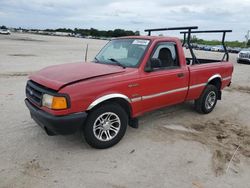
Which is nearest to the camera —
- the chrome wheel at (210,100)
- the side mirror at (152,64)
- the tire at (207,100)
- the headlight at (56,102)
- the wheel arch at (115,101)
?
the headlight at (56,102)

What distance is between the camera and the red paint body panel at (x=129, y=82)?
3.76 meters

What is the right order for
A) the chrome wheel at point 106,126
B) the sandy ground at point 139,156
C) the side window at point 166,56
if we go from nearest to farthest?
the sandy ground at point 139,156, the chrome wheel at point 106,126, the side window at point 166,56

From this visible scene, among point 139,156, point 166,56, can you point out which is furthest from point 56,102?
point 166,56

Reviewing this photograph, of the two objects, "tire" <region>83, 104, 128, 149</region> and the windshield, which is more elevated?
the windshield

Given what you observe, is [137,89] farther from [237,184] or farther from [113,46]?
[237,184]

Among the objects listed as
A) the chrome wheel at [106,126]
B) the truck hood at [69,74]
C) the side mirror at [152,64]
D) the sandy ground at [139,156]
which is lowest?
the sandy ground at [139,156]

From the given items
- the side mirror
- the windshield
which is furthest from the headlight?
the side mirror

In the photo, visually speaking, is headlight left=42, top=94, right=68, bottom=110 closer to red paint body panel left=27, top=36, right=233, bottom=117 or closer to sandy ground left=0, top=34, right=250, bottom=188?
red paint body panel left=27, top=36, right=233, bottom=117

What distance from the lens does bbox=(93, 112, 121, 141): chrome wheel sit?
412 cm

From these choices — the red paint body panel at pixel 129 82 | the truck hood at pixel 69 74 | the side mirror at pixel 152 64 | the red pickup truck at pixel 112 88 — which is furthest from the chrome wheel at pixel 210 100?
the truck hood at pixel 69 74

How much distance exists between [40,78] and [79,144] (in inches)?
50.5

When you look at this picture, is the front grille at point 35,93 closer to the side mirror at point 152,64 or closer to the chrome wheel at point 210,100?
the side mirror at point 152,64

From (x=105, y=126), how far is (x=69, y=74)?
1.02 m

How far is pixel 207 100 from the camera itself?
247 inches
